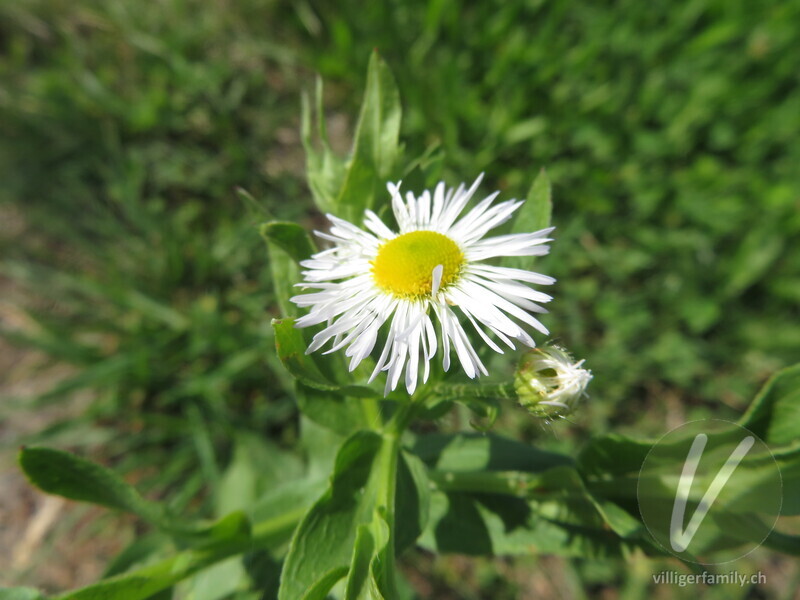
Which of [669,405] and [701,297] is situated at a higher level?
[701,297]

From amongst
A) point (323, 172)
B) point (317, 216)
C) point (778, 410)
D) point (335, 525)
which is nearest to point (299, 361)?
point (335, 525)

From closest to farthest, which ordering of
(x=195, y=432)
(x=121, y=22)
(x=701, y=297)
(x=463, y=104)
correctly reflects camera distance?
(x=195, y=432) → (x=701, y=297) → (x=463, y=104) → (x=121, y=22)

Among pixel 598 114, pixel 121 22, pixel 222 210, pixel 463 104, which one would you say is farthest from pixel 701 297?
pixel 121 22

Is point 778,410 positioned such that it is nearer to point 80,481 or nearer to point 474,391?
point 474,391

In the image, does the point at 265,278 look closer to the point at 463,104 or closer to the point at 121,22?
the point at 463,104

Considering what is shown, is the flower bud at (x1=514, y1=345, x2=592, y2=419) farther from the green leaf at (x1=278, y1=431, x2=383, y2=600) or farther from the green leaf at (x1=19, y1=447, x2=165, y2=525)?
the green leaf at (x1=19, y1=447, x2=165, y2=525)

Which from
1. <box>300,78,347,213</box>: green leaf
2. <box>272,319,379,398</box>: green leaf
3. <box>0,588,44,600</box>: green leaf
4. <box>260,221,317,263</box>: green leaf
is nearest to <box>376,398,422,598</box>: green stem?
<box>272,319,379,398</box>: green leaf

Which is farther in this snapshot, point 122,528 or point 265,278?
point 265,278

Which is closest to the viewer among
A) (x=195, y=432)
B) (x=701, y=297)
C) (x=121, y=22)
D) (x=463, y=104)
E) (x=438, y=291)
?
(x=438, y=291)
